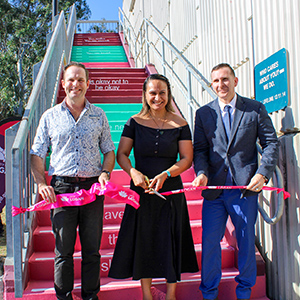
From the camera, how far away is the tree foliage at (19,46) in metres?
16.5

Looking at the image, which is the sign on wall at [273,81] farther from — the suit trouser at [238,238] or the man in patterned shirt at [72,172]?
the man in patterned shirt at [72,172]

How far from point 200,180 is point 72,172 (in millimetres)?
917

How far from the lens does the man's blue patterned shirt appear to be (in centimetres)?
243

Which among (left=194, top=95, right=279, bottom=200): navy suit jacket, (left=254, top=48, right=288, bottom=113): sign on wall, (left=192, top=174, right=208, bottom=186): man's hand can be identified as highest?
(left=254, top=48, right=288, bottom=113): sign on wall

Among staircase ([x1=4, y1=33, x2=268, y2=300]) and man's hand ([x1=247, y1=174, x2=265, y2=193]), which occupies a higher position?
man's hand ([x1=247, y1=174, x2=265, y2=193])

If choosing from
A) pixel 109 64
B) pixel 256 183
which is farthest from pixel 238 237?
pixel 109 64

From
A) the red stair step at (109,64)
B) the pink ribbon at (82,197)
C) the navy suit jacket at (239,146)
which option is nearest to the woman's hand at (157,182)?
the pink ribbon at (82,197)

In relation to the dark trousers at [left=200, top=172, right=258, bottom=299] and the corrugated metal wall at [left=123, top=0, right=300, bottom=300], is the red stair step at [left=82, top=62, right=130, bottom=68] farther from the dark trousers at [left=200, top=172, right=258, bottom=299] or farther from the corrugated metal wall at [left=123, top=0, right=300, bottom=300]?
the dark trousers at [left=200, top=172, right=258, bottom=299]

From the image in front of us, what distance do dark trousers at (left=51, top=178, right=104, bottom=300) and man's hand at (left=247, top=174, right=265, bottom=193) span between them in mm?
1078

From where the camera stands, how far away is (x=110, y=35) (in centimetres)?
1520

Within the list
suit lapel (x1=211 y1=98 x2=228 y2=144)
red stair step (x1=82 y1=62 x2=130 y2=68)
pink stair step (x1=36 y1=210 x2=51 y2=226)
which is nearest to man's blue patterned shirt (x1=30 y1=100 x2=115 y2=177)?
suit lapel (x1=211 y1=98 x2=228 y2=144)

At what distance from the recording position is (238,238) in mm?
2631

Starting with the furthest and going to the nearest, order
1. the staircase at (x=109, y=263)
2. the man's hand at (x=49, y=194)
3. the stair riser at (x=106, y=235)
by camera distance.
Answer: the stair riser at (x=106, y=235), the staircase at (x=109, y=263), the man's hand at (x=49, y=194)

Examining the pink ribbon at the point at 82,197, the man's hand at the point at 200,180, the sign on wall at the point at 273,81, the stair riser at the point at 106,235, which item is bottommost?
the stair riser at the point at 106,235
